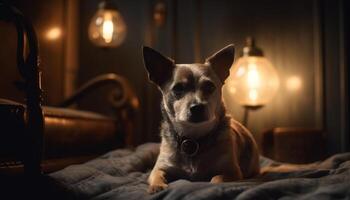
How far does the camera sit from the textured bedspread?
1034mm

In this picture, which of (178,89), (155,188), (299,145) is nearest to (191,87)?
(178,89)

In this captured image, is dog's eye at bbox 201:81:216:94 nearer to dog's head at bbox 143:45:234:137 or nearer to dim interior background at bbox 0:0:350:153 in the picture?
dog's head at bbox 143:45:234:137

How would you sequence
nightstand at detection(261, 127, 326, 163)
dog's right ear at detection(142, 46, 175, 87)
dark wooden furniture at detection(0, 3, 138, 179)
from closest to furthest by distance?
dark wooden furniture at detection(0, 3, 138, 179), dog's right ear at detection(142, 46, 175, 87), nightstand at detection(261, 127, 326, 163)

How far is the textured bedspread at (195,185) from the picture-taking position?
1034 millimetres

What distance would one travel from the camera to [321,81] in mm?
2672

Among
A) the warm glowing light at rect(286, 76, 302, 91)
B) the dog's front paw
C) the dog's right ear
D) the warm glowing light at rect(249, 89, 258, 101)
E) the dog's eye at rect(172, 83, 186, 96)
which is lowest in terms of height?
the dog's front paw

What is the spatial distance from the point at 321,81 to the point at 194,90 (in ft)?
4.81

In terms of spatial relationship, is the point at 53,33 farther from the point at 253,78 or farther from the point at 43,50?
the point at 253,78

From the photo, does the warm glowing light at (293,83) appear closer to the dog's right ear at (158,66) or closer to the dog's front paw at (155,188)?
the dog's right ear at (158,66)

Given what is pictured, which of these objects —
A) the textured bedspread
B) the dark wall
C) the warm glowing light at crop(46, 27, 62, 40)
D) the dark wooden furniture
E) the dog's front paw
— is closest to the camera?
the textured bedspread

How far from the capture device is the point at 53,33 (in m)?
3.19

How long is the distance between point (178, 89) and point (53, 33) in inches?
77.7

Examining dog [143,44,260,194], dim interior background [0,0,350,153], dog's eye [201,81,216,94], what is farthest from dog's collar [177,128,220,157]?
dim interior background [0,0,350,153]

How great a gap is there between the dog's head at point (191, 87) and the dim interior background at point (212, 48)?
50.3 inches
